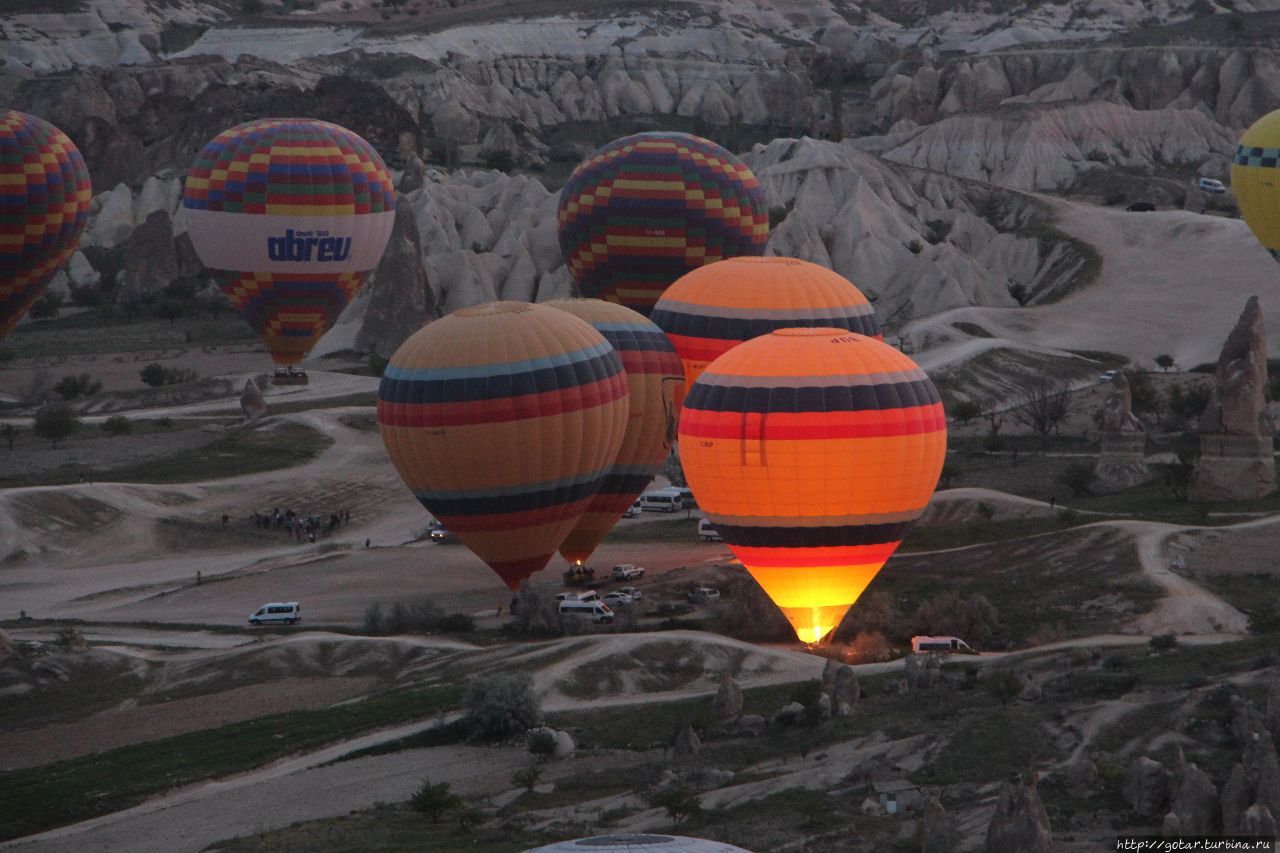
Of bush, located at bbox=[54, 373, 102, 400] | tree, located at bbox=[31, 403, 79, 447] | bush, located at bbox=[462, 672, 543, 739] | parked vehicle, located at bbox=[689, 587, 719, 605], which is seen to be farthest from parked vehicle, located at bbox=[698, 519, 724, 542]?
bush, located at bbox=[54, 373, 102, 400]

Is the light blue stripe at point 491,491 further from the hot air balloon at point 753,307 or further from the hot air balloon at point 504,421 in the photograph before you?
the hot air balloon at point 753,307

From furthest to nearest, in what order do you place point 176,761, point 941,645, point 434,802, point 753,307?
point 753,307 < point 941,645 < point 176,761 < point 434,802

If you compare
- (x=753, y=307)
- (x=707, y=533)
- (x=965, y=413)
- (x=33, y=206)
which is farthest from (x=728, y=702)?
(x=33, y=206)

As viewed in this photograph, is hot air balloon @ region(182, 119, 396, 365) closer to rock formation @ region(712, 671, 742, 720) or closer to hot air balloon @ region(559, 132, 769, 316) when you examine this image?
hot air balloon @ region(559, 132, 769, 316)

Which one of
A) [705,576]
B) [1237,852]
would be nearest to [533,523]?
[705,576]

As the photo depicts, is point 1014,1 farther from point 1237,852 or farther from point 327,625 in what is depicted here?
point 1237,852

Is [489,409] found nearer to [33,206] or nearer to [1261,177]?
[33,206]
